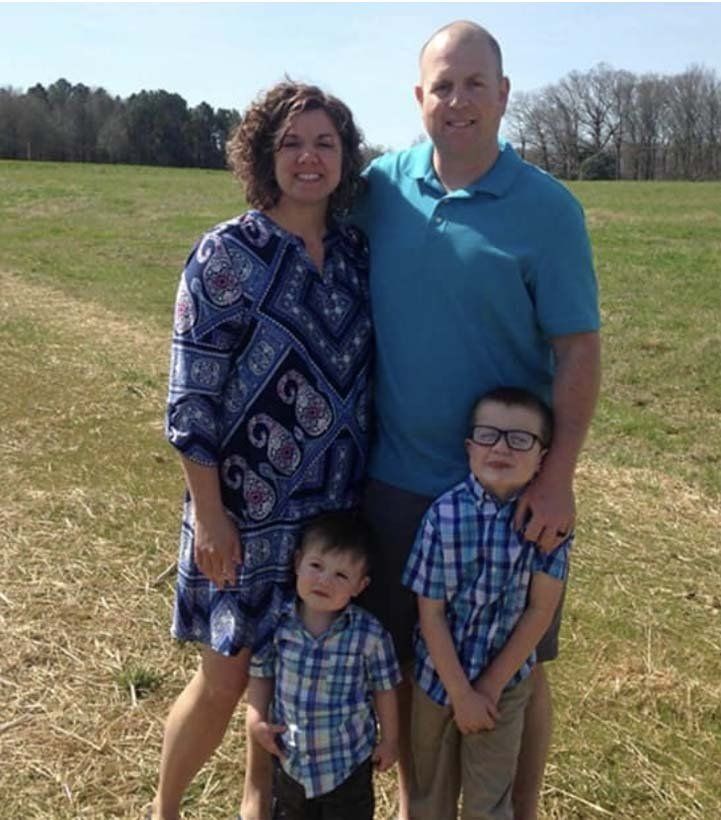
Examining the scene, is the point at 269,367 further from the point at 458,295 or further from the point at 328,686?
the point at 328,686

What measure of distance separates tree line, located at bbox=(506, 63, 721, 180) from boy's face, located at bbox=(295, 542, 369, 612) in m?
67.9

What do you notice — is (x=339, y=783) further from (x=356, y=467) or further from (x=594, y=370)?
(x=594, y=370)

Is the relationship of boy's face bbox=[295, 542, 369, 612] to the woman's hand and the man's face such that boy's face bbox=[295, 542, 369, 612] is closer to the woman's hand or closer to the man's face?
the woman's hand

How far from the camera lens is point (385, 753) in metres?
2.70

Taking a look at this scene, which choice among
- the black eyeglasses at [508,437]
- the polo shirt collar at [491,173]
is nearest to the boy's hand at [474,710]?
the black eyeglasses at [508,437]

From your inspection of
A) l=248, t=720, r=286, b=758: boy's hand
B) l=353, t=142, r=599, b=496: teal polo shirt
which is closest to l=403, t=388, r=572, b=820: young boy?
l=353, t=142, r=599, b=496: teal polo shirt

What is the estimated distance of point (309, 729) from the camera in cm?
262

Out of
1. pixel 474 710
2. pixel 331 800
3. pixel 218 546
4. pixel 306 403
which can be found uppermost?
pixel 306 403

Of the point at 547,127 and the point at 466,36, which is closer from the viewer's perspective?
the point at 466,36

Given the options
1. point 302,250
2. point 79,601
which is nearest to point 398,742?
point 302,250

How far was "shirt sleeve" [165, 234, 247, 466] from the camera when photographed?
244 cm

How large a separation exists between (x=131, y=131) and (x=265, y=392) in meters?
70.5

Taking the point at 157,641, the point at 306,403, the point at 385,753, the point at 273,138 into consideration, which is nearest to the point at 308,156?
the point at 273,138

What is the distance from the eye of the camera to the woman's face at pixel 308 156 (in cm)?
249
